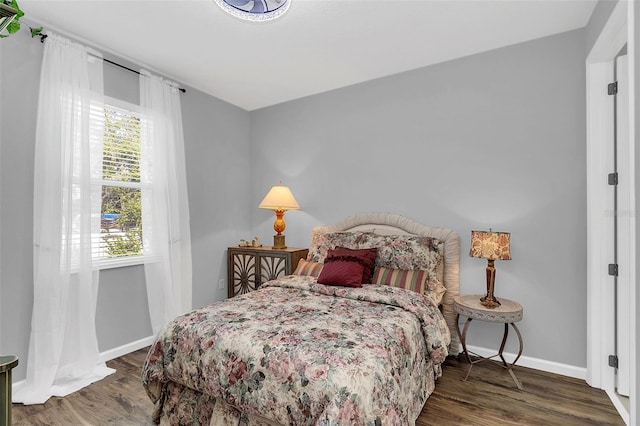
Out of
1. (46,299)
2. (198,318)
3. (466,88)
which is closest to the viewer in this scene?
(198,318)

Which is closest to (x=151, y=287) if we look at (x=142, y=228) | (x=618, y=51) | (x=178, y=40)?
(x=142, y=228)

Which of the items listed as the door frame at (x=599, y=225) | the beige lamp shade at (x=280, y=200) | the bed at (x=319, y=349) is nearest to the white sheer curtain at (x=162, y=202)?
the beige lamp shade at (x=280, y=200)

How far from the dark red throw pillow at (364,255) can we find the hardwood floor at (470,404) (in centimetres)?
96

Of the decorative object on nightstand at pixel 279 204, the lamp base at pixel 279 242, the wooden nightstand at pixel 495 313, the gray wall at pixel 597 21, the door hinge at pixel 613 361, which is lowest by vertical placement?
the door hinge at pixel 613 361

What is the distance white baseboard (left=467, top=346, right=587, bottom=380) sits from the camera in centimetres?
256

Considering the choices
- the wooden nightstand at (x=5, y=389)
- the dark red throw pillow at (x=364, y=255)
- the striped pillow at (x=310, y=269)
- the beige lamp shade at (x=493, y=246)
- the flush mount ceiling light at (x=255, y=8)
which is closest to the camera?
the wooden nightstand at (x=5, y=389)

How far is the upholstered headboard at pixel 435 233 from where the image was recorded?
2.96 metres

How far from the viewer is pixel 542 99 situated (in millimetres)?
2711

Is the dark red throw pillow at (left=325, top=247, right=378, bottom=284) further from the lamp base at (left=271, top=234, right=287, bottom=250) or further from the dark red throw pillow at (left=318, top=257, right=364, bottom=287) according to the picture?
the lamp base at (left=271, top=234, right=287, bottom=250)

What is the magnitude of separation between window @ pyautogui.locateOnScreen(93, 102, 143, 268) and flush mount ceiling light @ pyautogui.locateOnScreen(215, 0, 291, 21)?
5.37ft

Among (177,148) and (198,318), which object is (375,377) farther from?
(177,148)

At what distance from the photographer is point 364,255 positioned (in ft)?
9.60

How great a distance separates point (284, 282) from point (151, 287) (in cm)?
133

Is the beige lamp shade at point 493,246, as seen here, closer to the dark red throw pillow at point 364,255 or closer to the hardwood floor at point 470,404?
the dark red throw pillow at point 364,255
